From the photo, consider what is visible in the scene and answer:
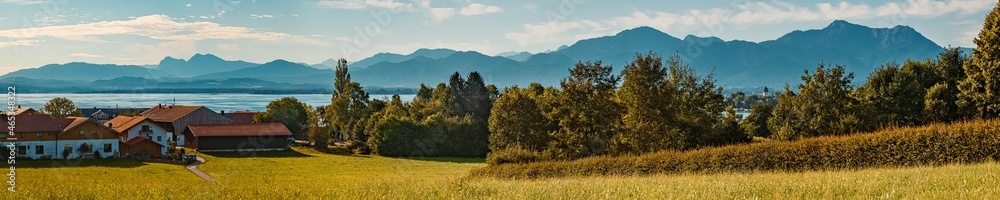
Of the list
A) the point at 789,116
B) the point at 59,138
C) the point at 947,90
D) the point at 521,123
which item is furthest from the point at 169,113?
the point at 947,90

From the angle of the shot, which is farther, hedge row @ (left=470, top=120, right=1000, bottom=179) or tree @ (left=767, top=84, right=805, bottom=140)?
tree @ (left=767, top=84, right=805, bottom=140)

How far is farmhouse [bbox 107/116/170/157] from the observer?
65.2 meters

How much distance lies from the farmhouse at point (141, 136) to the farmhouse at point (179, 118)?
553 cm

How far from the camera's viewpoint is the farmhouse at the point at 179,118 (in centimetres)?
9044

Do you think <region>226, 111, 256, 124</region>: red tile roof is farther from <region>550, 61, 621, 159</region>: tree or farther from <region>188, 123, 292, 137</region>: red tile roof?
<region>550, 61, 621, 159</region>: tree

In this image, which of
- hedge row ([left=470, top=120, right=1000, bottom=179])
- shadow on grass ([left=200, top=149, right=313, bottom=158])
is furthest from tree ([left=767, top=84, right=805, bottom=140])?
shadow on grass ([left=200, top=149, right=313, bottom=158])

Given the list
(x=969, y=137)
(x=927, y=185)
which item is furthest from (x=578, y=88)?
(x=927, y=185)

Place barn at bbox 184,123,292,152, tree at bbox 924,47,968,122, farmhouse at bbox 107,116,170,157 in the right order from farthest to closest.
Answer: barn at bbox 184,123,292,152 → farmhouse at bbox 107,116,170,157 → tree at bbox 924,47,968,122

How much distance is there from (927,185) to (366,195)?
1004cm

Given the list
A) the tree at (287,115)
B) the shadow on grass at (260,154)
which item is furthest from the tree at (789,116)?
the tree at (287,115)

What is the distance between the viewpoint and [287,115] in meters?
98.1

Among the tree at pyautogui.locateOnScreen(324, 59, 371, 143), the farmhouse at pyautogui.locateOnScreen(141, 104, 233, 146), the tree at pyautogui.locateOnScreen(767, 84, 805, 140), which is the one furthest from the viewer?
the tree at pyautogui.locateOnScreen(324, 59, 371, 143)

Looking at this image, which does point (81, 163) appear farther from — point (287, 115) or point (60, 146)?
point (287, 115)

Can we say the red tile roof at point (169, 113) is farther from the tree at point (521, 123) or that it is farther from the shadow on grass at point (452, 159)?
the tree at point (521, 123)
